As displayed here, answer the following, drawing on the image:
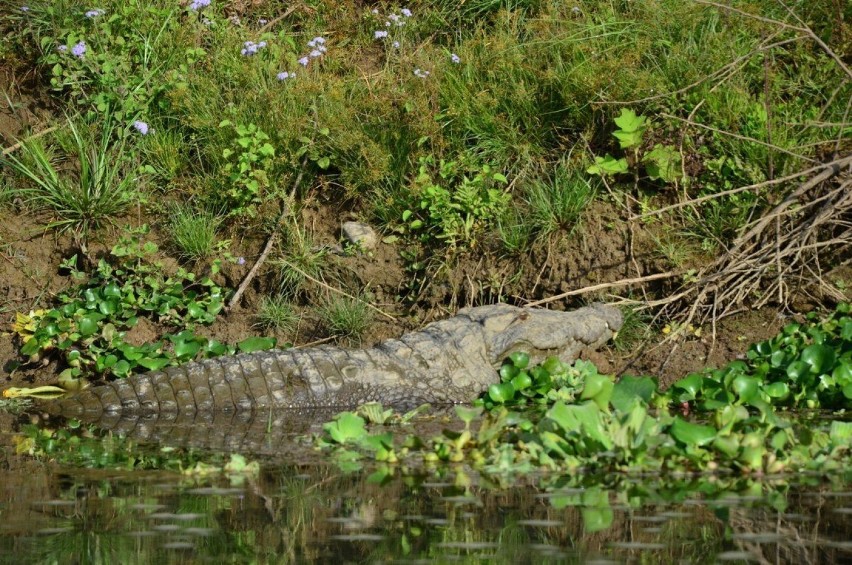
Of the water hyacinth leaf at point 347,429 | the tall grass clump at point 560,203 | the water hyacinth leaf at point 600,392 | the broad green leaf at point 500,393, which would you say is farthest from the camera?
Result: the tall grass clump at point 560,203

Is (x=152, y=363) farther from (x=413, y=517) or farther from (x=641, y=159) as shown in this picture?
(x=413, y=517)

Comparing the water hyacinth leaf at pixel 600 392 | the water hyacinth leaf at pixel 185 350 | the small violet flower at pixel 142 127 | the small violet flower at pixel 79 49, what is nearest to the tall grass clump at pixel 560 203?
the water hyacinth leaf at pixel 185 350

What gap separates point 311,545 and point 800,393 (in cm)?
306

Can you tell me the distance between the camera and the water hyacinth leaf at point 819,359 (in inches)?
201

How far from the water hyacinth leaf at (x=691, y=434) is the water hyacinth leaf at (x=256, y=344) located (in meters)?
3.21

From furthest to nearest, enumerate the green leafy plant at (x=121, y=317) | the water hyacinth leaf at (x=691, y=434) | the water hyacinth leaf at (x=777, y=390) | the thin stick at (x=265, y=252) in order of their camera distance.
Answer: the thin stick at (x=265, y=252)
the green leafy plant at (x=121, y=317)
the water hyacinth leaf at (x=777, y=390)
the water hyacinth leaf at (x=691, y=434)

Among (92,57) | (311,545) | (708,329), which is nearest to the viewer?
→ (311,545)

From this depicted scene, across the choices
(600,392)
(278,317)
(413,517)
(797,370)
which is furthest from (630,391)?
(278,317)

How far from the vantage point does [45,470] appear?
3.91 m

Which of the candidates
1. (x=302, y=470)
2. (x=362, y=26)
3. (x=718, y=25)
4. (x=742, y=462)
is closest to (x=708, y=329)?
(x=718, y=25)

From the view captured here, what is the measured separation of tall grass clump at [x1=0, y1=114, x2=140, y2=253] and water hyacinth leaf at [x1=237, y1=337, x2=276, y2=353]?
136 cm

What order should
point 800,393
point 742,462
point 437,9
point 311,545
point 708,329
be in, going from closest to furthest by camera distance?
point 311,545 → point 742,462 → point 800,393 → point 708,329 → point 437,9

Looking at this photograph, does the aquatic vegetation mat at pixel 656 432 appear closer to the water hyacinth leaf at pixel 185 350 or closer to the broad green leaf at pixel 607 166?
the water hyacinth leaf at pixel 185 350

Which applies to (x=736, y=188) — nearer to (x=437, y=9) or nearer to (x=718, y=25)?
(x=718, y=25)
